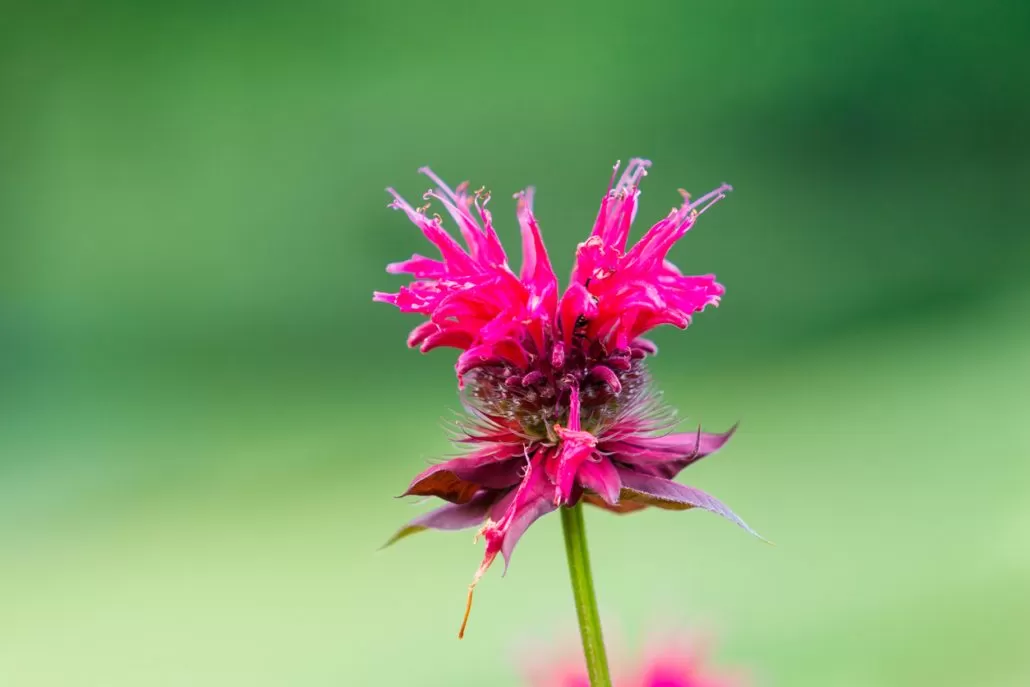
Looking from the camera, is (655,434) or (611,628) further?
(611,628)

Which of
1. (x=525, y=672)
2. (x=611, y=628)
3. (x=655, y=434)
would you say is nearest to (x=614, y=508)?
(x=655, y=434)

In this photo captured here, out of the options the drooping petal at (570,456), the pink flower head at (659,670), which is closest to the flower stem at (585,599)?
the drooping petal at (570,456)

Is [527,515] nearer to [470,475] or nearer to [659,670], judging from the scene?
[470,475]

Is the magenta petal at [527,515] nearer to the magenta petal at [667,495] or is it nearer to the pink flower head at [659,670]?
the magenta petal at [667,495]

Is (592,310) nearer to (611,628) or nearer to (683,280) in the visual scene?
(683,280)

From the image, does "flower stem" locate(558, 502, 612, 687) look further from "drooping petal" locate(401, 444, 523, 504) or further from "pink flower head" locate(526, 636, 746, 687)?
"pink flower head" locate(526, 636, 746, 687)

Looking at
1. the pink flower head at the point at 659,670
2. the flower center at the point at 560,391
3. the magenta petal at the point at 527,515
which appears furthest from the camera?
the pink flower head at the point at 659,670
